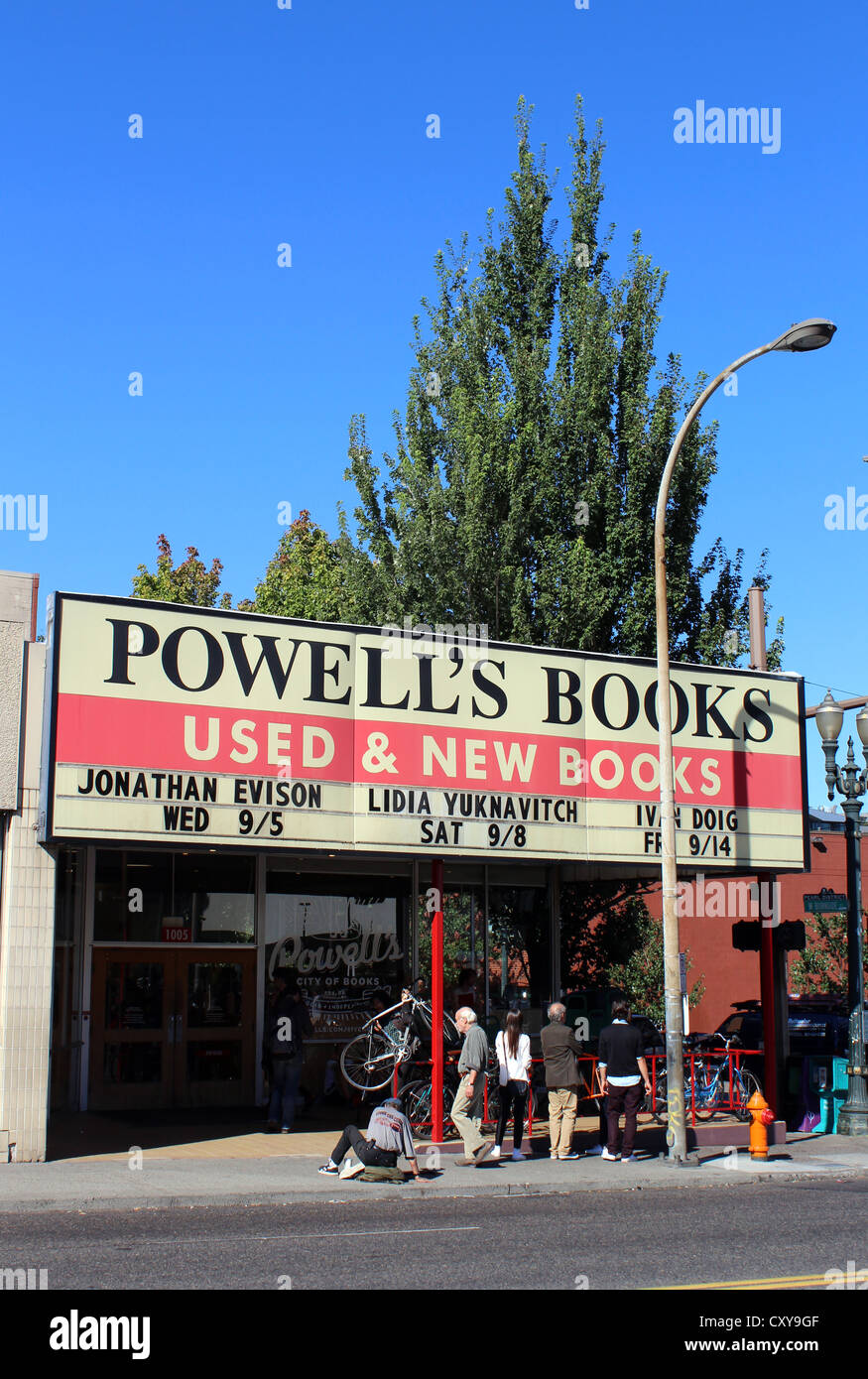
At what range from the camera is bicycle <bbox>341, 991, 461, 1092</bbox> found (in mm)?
18031

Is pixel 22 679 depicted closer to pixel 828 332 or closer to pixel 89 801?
pixel 89 801

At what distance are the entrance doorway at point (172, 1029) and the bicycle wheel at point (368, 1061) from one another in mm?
2478

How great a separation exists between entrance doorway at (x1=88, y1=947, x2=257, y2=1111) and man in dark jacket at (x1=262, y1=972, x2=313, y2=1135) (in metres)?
2.62

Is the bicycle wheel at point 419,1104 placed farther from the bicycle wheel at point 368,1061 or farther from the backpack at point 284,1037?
the backpack at point 284,1037

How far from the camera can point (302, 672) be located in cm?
1630

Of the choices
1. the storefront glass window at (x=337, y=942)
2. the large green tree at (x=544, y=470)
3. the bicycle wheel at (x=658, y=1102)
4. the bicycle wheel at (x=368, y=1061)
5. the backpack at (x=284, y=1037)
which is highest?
the large green tree at (x=544, y=470)

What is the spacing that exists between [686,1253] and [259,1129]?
8909 mm

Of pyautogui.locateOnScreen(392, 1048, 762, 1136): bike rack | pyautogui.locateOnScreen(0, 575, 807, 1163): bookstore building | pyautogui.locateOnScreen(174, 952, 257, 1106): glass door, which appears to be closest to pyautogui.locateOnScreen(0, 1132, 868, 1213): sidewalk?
pyautogui.locateOnScreen(392, 1048, 762, 1136): bike rack

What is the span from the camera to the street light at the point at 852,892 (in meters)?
19.6

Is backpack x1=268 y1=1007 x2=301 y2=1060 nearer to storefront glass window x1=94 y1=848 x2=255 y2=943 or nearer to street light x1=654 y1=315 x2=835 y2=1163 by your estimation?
storefront glass window x1=94 y1=848 x2=255 y2=943

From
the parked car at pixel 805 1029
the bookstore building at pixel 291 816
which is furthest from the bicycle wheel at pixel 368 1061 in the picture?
the parked car at pixel 805 1029

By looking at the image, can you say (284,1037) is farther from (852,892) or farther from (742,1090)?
(852,892)

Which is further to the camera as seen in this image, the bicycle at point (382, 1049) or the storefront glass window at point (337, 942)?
the storefront glass window at point (337, 942)
